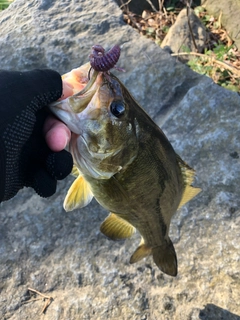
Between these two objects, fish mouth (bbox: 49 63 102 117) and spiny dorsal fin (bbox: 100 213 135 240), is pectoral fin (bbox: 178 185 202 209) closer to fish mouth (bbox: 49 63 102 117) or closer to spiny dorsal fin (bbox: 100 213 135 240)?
spiny dorsal fin (bbox: 100 213 135 240)

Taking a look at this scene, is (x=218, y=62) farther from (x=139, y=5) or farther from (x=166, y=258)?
(x=166, y=258)

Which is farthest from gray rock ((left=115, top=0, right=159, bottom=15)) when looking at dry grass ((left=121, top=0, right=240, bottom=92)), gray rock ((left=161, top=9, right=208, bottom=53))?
gray rock ((left=161, top=9, right=208, bottom=53))

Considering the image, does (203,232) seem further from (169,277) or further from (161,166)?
(161,166)

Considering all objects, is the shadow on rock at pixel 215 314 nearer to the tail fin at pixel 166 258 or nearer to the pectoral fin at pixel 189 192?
the tail fin at pixel 166 258

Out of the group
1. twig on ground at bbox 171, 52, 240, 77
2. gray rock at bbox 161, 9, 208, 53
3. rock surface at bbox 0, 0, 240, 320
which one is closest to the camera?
rock surface at bbox 0, 0, 240, 320

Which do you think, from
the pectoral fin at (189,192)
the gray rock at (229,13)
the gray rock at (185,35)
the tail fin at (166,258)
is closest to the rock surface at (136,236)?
the tail fin at (166,258)

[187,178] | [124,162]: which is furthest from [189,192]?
[124,162]
